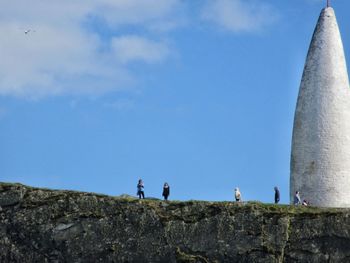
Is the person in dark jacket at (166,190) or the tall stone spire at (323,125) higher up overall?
the tall stone spire at (323,125)

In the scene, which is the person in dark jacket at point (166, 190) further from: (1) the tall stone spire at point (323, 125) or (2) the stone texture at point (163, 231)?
(1) the tall stone spire at point (323, 125)

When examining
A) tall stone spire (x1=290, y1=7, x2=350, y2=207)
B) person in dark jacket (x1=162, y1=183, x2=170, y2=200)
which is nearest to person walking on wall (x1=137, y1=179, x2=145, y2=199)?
person in dark jacket (x1=162, y1=183, x2=170, y2=200)

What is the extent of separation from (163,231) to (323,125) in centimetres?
1695

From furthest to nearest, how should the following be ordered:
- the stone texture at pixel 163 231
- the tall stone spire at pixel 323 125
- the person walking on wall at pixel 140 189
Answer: the tall stone spire at pixel 323 125 → the person walking on wall at pixel 140 189 → the stone texture at pixel 163 231

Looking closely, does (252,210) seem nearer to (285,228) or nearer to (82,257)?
(285,228)

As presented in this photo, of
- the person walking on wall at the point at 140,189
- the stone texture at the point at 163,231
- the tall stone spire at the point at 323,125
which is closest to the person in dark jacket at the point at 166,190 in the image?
the person walking on wall at the point at 140,189

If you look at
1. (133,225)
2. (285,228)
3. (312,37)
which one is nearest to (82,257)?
(133,225)

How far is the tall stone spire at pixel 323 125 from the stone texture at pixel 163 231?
13.8 meters

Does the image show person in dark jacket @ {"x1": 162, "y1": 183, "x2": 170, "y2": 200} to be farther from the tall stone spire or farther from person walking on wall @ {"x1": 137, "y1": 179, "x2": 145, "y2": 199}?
the tall stone spire

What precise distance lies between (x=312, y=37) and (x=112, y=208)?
19.6 m

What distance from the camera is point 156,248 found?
114 feet

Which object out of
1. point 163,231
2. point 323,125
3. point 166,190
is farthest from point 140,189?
point 323,125

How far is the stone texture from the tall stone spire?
13780mm

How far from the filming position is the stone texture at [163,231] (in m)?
34.3
